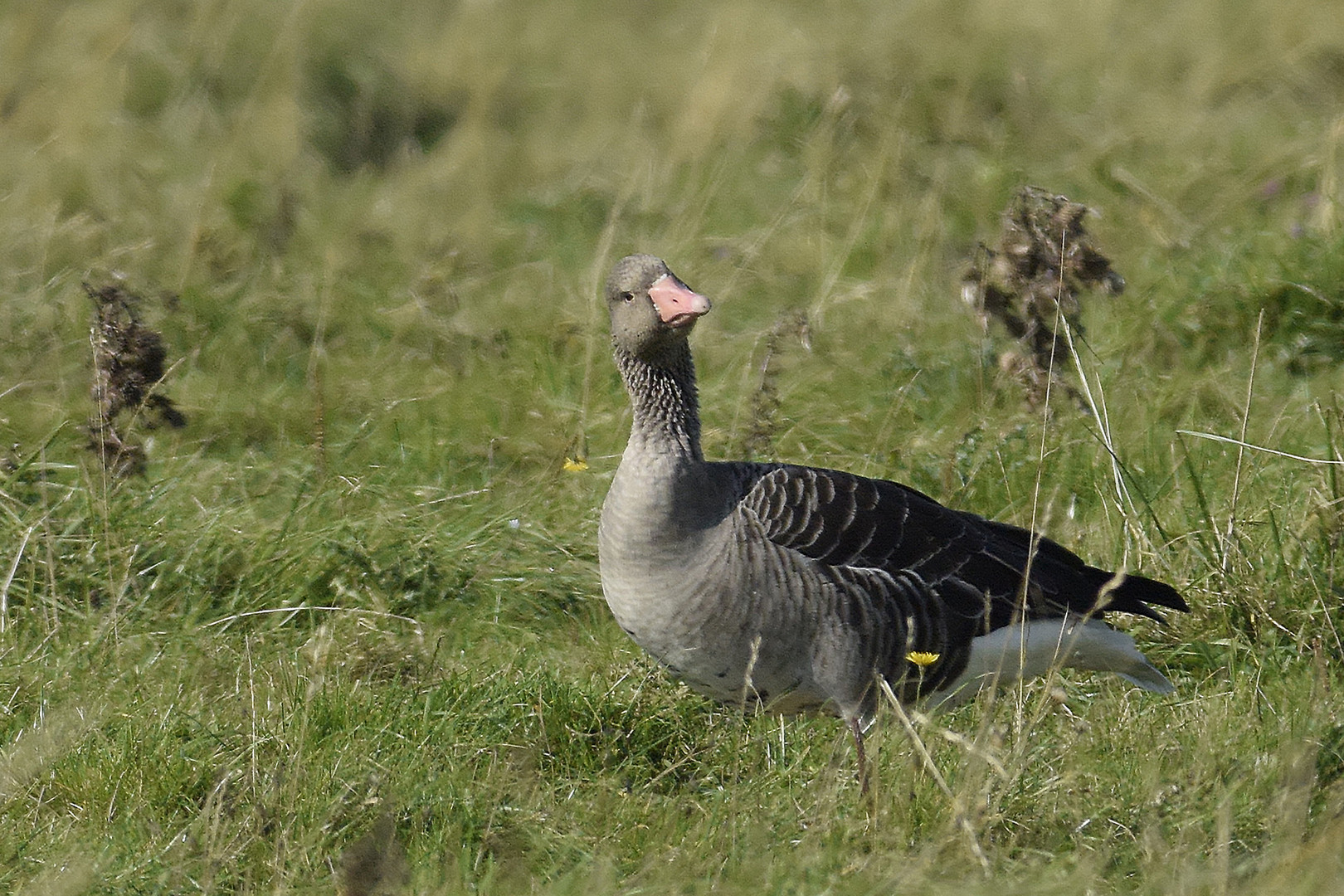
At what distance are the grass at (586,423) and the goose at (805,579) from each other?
0.56 feet

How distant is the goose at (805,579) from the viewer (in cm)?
420

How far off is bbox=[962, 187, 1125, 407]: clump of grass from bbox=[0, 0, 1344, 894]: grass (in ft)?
0.82

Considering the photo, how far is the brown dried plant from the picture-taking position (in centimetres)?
497

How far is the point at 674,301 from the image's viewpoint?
14.3 ft

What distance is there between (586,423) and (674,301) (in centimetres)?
189

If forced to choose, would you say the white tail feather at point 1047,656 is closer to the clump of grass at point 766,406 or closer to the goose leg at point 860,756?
the goose leg at point 860,756

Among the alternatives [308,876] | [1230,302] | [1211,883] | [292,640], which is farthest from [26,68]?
[1211,883]

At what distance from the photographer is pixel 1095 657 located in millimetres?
4434

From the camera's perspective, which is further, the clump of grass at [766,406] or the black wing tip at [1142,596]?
the clump of grass at [766,406]

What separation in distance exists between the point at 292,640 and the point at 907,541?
178cm

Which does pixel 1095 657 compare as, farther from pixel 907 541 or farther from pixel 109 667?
pixel 109 667

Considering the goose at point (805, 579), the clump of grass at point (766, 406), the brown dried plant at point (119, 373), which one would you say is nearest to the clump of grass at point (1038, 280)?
the clump of grass at point (766, 406)

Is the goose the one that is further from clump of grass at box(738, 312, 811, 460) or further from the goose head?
clump of grass at box(738, 312, 811, 460)

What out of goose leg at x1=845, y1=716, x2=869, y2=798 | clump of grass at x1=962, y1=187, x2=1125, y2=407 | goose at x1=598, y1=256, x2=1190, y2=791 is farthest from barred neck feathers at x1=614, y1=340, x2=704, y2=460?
clump of grass at x1=962, y1=187, x2=1125, y2=407
